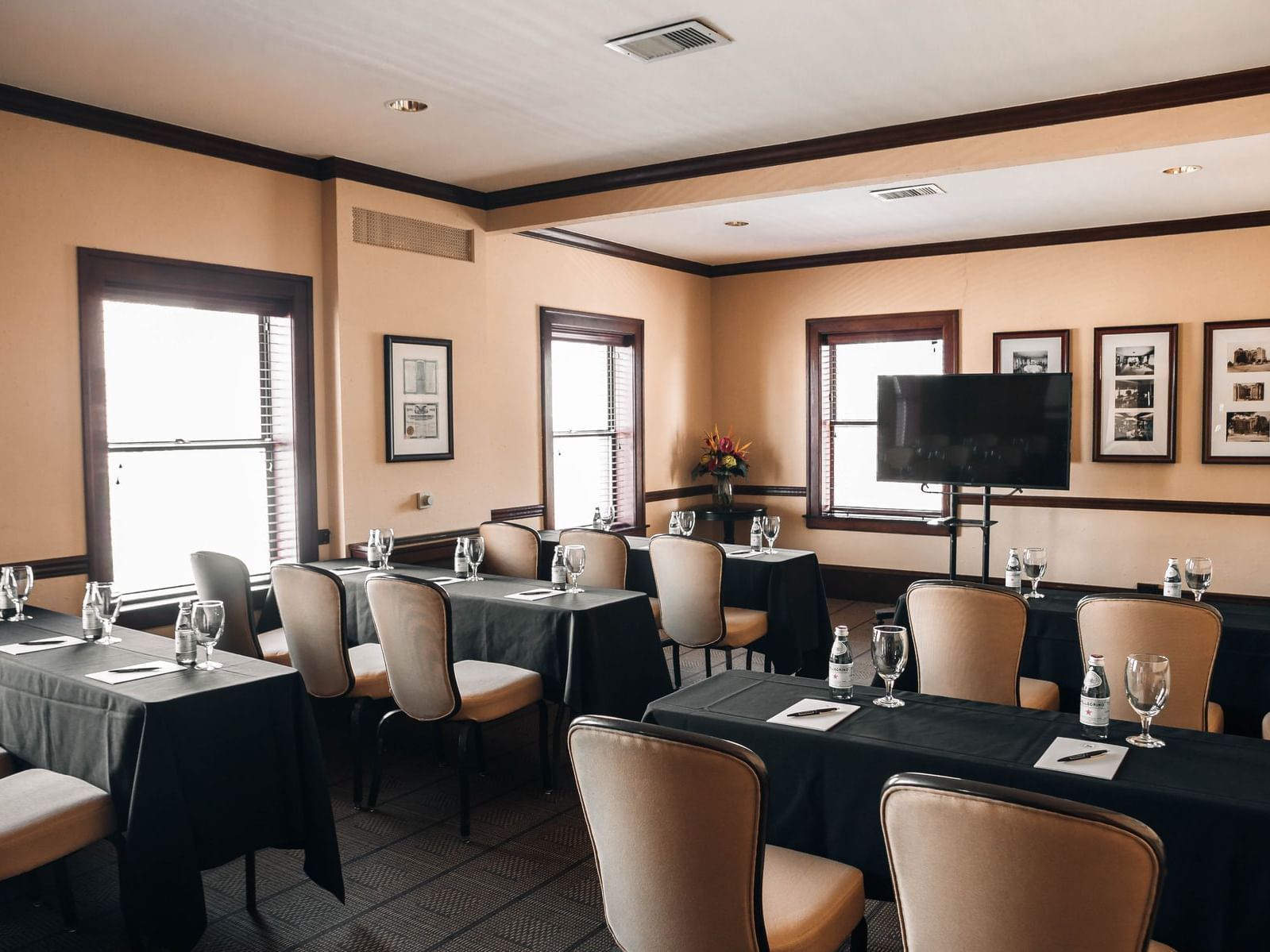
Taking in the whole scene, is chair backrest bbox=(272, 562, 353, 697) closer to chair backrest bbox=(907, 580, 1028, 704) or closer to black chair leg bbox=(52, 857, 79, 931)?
black chair leg bbox=(52, 857, 79, 931)

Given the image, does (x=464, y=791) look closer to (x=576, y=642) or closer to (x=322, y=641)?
(x=576, y=642)

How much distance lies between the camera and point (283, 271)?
16.5ft

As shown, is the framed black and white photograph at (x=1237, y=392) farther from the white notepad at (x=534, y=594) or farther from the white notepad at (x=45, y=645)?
the white notepad at (x=45, y=645)

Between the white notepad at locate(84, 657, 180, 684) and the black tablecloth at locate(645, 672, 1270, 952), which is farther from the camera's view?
the white notepad at locate(84, 657, 180, 684)

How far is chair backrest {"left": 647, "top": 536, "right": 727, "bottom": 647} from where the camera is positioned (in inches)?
189

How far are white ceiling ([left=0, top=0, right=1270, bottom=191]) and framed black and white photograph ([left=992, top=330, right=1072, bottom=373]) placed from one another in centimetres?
318

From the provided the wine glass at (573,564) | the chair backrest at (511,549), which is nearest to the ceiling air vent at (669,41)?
the wine glass at (573,564)

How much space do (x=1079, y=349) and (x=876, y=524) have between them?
1.92 metres

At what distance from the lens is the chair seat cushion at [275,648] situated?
14.0ft

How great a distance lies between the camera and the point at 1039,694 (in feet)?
11.8

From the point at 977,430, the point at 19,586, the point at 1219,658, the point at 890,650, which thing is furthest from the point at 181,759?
the point at 977,430

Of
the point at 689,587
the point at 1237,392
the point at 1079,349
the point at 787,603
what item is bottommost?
the point at 787,603

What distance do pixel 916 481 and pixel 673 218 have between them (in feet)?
8.03

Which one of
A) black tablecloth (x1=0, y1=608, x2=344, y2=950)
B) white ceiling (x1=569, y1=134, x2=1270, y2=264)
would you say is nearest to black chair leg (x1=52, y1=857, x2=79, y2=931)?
black tablecloth (x1=0, y1=608, x2=344, y2=950)
